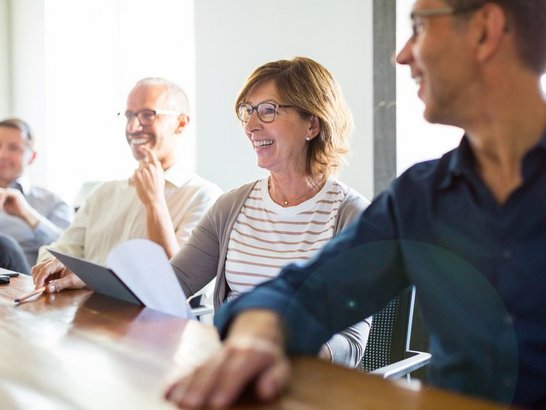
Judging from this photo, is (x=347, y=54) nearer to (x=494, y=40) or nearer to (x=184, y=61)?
(x=184, y=61)

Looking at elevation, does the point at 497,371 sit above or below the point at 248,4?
below

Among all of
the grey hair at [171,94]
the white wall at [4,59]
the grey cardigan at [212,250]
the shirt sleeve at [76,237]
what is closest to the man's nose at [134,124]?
the grey hair at [171,94]

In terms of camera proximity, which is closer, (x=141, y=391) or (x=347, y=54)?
(x=141, y=391)

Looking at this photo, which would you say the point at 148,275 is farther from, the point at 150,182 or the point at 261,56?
the point at 261,56

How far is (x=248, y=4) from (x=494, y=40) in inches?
114

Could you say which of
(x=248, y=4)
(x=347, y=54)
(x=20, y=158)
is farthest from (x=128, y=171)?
(x=347, y=54)

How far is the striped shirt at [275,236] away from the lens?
1873mm

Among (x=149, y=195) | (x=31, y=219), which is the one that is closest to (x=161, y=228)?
(x=149, y=195)

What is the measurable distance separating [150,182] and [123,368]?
5.60 ft

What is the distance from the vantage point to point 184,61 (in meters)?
4.63

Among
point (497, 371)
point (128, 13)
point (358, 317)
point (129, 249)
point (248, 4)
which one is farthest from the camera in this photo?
point (128, 13)

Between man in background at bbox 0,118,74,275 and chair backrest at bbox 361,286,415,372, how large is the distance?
2.16 m

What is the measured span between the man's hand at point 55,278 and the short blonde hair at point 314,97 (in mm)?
746

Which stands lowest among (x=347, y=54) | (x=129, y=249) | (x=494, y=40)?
(x=129, y=249)
